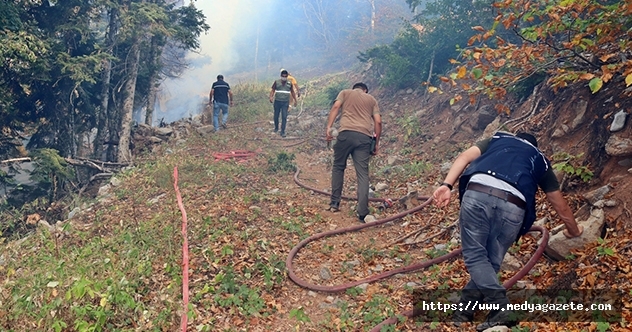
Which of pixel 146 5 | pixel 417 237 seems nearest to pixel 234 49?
pixel 146 5

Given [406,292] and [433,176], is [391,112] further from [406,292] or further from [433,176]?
[406,292]

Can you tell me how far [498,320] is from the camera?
2846 mm

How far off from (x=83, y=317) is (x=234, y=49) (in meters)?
45.4

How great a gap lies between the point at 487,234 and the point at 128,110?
472 inches

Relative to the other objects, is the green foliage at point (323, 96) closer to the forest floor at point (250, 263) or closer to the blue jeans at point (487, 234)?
the forest floor at point (250, 263)

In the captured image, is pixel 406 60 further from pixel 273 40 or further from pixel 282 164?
pixel 273 40

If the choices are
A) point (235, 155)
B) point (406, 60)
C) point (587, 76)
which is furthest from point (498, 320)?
point (406, 60)

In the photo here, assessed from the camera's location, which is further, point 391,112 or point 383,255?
point 391,112

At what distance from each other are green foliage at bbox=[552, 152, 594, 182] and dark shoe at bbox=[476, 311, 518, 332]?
2.24m

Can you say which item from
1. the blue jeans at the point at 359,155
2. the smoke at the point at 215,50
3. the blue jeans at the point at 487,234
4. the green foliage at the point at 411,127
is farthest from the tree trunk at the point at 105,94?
the smoke at the point at 215,50

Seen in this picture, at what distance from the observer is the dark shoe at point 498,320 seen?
2.81 meters

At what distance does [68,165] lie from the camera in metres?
10.1

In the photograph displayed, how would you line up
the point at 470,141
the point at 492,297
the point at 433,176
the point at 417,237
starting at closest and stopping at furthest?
the point at 492,297, the point at 417,237, the point at 433,176, the point at 470,141

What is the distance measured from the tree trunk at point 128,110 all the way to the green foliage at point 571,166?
35.8 ft
